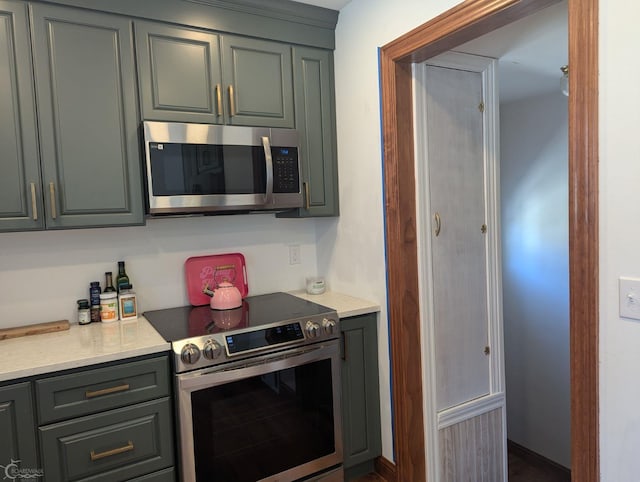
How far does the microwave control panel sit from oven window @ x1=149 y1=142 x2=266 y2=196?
8 cm

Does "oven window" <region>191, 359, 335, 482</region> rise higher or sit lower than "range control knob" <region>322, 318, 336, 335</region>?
lower

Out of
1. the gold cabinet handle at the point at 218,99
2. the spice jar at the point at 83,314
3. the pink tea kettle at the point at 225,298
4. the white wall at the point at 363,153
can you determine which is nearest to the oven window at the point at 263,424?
the white wall at the point at 363,153

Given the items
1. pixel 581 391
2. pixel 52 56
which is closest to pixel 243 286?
pixel 52 56

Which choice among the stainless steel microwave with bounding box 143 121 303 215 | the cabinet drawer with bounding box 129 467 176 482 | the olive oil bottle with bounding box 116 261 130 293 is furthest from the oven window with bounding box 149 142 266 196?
the cabinet drawer with bounding box 129 467 176 482

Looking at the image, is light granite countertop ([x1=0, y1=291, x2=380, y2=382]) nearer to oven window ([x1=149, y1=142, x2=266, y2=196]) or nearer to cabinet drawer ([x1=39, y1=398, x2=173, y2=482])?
cabinet drawer ([x1=39, y1=398, x2=173, y2=482])

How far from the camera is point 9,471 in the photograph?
154 cm

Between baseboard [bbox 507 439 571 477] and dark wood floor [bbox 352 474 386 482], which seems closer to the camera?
dark wood floor [bbox 352 474 386 482]

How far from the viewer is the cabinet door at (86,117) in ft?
6.04

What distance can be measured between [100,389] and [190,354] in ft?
1.10

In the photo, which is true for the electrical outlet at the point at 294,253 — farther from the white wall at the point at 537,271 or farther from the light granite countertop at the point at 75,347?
the white wall at the point at 537,271

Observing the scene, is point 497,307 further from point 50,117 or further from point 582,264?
point 50,117

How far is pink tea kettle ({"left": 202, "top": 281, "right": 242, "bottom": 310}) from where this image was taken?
2291 mm

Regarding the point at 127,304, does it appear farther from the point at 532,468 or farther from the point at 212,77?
the point at 532,468

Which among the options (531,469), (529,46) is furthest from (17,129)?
(531,469)
